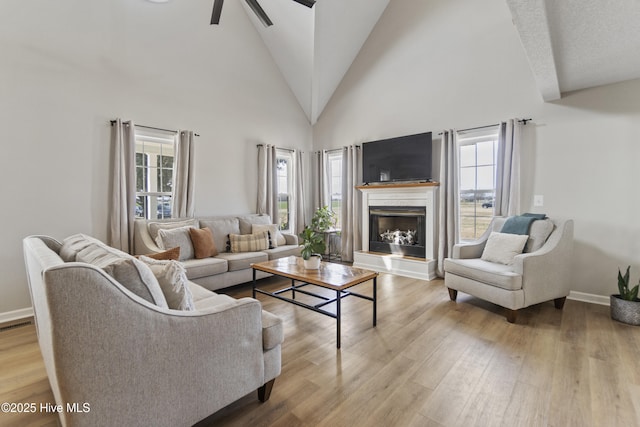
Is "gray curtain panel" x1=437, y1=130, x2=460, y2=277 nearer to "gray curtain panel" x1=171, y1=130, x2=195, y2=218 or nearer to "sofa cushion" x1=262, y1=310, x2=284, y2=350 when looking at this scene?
"sofa cushion" x1=262, y1=310, x2=284, y2=350

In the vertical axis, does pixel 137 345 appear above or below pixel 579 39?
below

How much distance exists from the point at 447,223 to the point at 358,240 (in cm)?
160

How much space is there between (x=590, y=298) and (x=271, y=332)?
3880mm

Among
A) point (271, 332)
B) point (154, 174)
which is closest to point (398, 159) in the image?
point (154, 174)

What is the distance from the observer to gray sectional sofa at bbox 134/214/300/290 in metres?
3.47

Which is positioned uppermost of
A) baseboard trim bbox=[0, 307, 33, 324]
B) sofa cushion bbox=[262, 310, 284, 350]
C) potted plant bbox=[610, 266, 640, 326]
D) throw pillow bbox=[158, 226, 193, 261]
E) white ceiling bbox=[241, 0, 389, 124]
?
white ceiling bbox=[241, 0, 389, 124]

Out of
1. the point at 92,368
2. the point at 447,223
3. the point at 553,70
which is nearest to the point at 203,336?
the point at 92,368

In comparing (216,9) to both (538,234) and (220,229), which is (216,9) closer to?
(220,229)

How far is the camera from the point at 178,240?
3.62 m

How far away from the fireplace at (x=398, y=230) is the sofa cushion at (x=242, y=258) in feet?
6.63

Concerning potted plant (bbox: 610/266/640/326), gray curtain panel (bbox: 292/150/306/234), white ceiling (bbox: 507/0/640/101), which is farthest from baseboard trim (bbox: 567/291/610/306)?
gray curtain panel (bbox: 292/150/306/234)

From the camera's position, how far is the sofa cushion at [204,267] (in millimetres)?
3321

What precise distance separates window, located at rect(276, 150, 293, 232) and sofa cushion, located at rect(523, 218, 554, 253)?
3.86 m

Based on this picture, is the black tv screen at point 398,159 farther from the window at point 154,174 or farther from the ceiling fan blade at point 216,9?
the window at point 154,174
